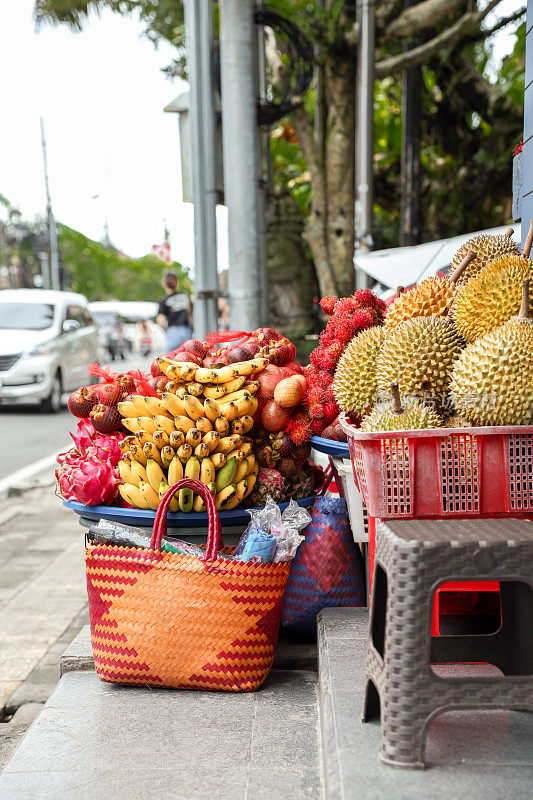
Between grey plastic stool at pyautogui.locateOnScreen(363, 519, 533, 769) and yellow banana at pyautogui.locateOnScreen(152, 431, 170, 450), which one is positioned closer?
grey plastic stool at pyautogui.locateOnScreen(363, 519, 533, 769)

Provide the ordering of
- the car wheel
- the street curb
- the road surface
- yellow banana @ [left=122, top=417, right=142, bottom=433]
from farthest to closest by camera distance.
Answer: the car wheel, the road surface, the street curb, yellow banana @ [left=122, top=417, right=142, bottom=433]

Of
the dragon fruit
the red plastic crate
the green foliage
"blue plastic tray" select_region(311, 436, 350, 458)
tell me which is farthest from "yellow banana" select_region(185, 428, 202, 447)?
the green foliage

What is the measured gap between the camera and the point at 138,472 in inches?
119

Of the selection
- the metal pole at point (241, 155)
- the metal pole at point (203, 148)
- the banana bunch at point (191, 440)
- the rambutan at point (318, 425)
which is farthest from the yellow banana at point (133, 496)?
the metal pole at point (203, 148)

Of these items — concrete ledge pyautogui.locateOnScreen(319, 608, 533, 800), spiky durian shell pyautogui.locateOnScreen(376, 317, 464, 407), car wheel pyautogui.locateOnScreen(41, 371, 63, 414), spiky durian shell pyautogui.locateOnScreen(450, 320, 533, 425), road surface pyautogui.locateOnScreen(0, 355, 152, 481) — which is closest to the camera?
concrete ledge pyautogui.locateOnScreen(319, 608, 533, 800)

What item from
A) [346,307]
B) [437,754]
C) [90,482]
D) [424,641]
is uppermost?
[346,307]

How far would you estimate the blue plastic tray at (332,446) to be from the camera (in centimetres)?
302

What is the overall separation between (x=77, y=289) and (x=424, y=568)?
5594 centimetres

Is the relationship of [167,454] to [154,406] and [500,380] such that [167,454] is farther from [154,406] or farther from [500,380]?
[500,380]

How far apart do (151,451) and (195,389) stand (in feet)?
1.13

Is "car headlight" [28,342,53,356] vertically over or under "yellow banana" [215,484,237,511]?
over

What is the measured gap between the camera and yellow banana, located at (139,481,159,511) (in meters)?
3.00

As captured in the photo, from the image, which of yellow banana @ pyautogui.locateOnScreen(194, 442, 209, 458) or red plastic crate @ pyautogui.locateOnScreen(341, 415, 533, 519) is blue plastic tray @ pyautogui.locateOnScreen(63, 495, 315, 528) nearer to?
yellow banana @ pyautogui.locateOnScreen(194, 442, 209, 458)

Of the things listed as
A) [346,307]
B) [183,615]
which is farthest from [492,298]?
[183,615]
